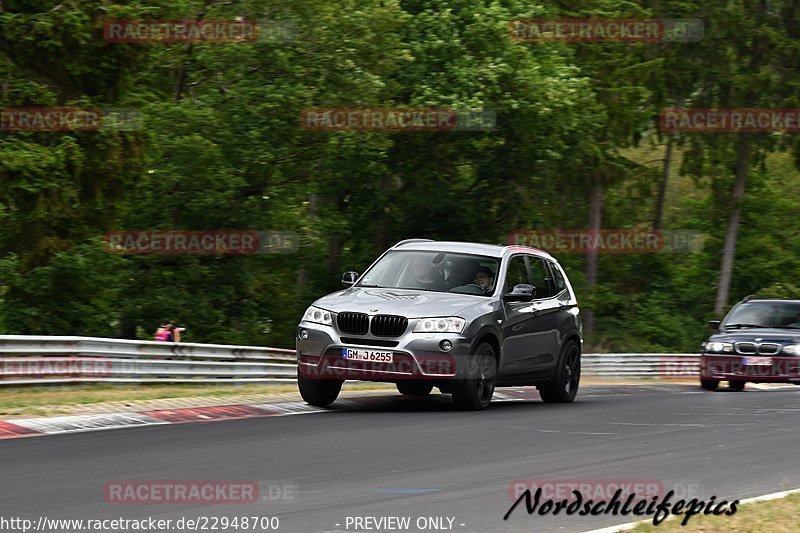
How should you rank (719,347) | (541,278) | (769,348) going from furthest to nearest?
(719,347), (769,348), (541,278)

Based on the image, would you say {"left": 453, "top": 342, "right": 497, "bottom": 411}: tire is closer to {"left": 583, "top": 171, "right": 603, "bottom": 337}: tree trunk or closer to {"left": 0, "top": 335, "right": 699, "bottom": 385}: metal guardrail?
{"left": 0, "top": 335, "right": 699, "bottom": 385}: metal guardrail

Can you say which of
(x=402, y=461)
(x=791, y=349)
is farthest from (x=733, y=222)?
(x=402, y=461)

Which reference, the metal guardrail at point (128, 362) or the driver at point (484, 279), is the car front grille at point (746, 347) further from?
the driver at point (484, 279)

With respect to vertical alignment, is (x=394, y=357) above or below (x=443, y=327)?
below

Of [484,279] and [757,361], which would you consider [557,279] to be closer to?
[484,279]

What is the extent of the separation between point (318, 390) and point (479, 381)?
5.92 feet

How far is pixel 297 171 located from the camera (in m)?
35.8

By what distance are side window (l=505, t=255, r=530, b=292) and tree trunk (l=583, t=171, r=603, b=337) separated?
33825 millimetres

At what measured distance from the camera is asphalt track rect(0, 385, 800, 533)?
816 centimetres

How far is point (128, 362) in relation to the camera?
19422 millimetres

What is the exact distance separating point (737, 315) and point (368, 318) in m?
12.5

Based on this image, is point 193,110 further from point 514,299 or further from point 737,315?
point 514,299

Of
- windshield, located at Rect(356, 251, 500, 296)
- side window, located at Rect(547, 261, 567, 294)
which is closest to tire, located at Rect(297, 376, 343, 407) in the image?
windshield, located at Rect(356, 251, 500, 296)

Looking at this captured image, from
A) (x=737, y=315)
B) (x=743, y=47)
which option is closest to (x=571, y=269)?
(x=743, y=47)
